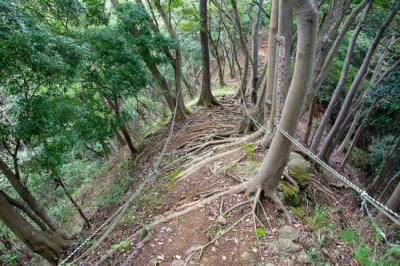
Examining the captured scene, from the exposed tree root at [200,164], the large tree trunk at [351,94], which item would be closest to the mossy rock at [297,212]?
the exposed tree root at [200,164]

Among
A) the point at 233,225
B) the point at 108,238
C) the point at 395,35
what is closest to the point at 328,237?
the point at 233,225

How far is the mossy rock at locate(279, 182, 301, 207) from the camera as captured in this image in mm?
4699

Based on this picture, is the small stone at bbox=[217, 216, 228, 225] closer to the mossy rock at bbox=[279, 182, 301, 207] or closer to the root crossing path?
the root crossing path

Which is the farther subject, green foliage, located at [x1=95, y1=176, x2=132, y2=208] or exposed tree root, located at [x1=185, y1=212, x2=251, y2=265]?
green foliage, located at [x1=95, y1=176, x2=132, y2=208]

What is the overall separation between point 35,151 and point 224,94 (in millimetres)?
8924

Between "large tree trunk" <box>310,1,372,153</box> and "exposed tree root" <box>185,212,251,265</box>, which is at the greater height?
"large tree trunk" <box>310,1,372,153</box>

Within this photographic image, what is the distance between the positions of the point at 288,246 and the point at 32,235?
4.64 m

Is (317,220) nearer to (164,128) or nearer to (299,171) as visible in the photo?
(299,171)

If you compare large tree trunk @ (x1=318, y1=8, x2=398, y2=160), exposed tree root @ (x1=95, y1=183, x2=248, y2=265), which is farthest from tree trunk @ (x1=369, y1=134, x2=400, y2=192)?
exposed tree root @ (x1=95, y1=183, x2=248, y2=265)

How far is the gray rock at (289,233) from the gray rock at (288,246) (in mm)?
67

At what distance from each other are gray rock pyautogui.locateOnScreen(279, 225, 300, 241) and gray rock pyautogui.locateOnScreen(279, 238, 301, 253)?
0.22 ft

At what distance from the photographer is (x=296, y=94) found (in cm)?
331

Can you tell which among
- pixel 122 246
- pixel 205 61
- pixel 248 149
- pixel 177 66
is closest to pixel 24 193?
pixel 122 246

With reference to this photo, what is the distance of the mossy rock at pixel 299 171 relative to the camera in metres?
5.31
